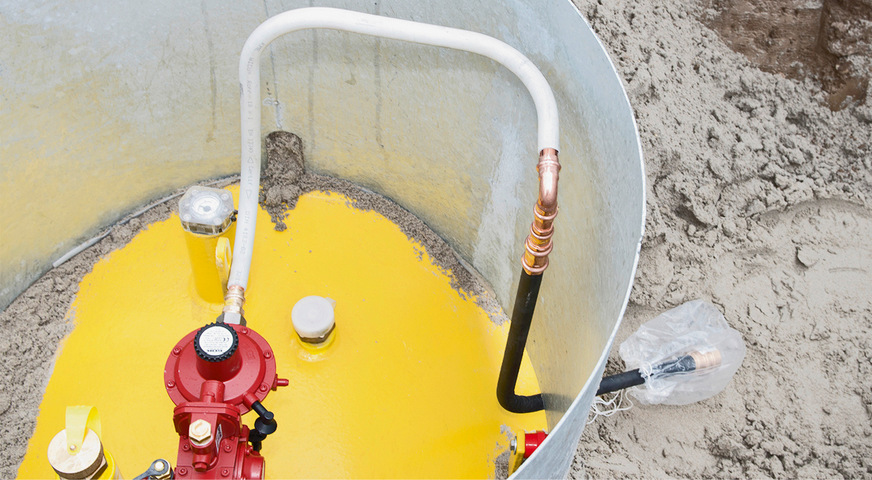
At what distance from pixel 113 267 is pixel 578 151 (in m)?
1.29

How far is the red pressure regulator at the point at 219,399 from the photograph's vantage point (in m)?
1.22

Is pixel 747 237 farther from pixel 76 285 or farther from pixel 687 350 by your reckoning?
pixel 76 285

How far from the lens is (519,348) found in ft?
4.84

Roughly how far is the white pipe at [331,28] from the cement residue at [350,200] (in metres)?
0.25

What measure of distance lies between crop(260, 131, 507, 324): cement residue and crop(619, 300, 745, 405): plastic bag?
39cm

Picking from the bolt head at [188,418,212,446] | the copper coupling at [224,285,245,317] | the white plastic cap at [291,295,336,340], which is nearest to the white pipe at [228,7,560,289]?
the copper coupling at [224,285,245,317]

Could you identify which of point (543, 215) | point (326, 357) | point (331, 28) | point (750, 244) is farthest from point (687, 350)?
point (331, 28)

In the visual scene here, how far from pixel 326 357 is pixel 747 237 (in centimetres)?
117

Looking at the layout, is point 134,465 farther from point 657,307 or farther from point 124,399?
point 657,307

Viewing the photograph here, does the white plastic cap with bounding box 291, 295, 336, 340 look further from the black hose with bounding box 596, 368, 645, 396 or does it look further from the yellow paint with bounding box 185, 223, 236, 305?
the black hose with bounding box 596, 368, 645, 396

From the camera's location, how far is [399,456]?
1.59 meters

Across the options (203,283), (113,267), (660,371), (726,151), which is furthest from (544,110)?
(113,267)

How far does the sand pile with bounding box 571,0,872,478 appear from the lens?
1647 mm

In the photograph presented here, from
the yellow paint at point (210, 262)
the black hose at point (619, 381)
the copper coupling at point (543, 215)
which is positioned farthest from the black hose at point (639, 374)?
the yellow paint at point (210, 262)
